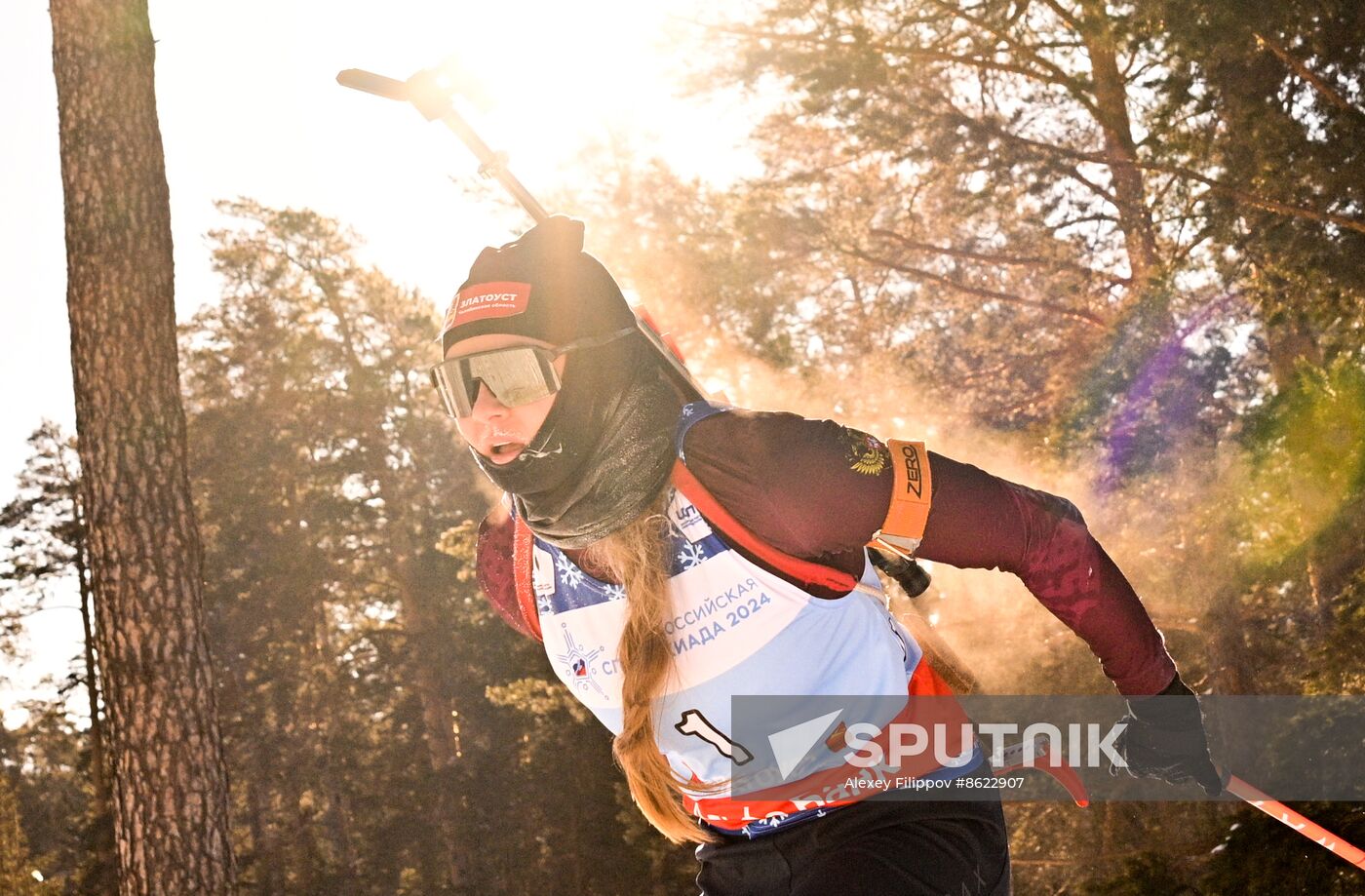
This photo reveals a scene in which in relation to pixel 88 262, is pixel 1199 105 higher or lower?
higher

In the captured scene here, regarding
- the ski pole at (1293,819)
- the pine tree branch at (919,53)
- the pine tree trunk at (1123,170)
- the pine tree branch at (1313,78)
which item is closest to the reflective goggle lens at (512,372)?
the ski pole at (1293,819)

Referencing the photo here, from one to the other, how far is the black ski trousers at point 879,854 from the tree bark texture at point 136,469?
12.4 ft

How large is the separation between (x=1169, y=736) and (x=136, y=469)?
194 inches

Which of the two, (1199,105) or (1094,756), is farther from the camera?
(1199,105)

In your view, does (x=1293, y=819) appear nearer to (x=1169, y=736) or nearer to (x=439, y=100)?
(x=1169, y=736)

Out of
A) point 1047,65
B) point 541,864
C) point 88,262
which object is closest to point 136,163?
point 88,262

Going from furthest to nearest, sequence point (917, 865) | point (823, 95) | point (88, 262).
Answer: point (823, 95)
point (88, 262)
point (917, 865)

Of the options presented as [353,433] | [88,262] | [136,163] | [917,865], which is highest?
[353,433]

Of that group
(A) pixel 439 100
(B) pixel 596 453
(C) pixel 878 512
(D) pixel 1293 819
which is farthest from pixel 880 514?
(A) pixel 439 100

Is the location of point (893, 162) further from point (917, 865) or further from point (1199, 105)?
point (917, 865)

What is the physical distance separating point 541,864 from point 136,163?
69.9ft

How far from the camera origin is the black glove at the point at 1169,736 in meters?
2.78

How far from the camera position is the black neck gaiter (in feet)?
8.92

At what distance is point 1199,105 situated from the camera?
9375 millimetres
